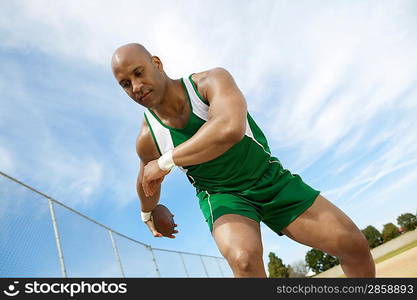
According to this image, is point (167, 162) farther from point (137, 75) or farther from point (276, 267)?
point (276, 267)

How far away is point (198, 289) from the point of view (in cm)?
245

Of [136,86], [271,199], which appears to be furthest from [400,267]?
[136,86]

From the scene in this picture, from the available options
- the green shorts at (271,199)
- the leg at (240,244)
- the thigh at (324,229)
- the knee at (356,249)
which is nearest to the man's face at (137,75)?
the green shorts at (271,199)

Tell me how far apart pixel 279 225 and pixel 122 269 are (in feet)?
20.6

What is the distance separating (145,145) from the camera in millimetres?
3318

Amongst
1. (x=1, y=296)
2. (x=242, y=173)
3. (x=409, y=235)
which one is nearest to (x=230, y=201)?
(x=242, y=173)

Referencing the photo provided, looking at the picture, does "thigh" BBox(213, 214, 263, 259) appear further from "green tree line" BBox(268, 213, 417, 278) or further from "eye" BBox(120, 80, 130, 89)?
"green tree line" BBox(268, 213, 417, 278)

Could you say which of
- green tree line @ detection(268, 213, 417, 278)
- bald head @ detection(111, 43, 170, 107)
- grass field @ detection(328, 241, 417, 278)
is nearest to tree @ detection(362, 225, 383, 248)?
green tree line @ detection(268, 213, 417, 278)

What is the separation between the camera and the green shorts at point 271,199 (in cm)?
306

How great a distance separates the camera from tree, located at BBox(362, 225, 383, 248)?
120ft

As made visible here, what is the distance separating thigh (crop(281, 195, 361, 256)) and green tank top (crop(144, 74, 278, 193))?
47 cm

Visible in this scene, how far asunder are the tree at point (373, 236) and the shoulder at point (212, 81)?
36.7 metres

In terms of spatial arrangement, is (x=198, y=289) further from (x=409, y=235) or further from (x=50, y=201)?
(x=409, y=235)

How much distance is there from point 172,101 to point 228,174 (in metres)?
0.67
